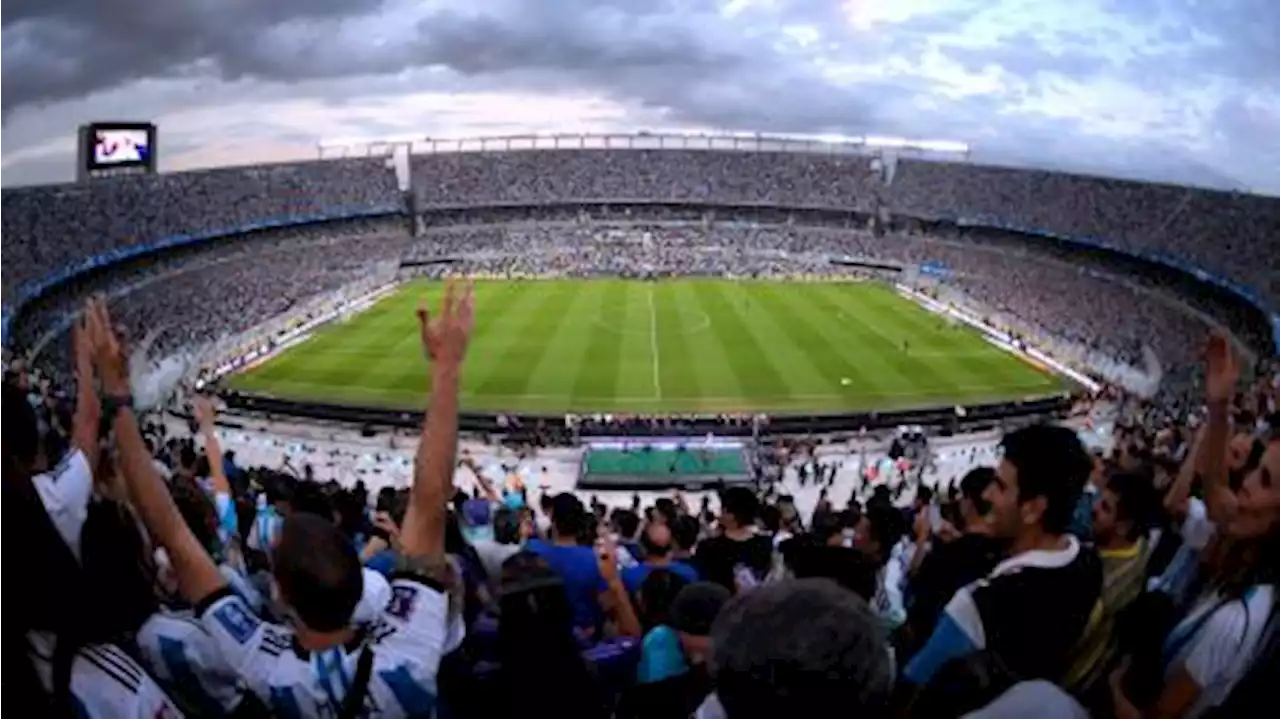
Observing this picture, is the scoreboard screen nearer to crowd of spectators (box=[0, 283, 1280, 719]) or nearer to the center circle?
the center circle

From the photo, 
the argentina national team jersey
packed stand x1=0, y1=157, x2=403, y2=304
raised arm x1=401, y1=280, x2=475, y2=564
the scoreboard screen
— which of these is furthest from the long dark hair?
the scoreboard screen

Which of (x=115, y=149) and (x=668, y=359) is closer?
(x=668, y=359)

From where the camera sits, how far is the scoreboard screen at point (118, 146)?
57562mm

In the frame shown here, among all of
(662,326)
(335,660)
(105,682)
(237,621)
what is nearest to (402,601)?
(335,660)

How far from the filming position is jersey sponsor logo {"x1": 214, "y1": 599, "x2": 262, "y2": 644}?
3.25 m

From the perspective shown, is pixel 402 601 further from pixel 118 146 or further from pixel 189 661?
pixel 118 146

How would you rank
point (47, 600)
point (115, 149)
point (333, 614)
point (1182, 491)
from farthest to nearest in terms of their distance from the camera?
1. point (115, 149)
2. point (1182, 491)
3. point (333, 614)
4. point (47, 600)

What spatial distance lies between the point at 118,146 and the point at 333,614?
2460 inches

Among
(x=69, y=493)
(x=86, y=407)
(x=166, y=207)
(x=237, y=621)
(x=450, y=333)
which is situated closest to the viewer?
(x=237, y=621)

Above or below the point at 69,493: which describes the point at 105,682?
below

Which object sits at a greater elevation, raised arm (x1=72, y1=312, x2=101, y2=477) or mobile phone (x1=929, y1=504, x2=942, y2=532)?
raised arm (x1=72, y1=312, x2=101, y2=477)

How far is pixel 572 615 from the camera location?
12.6ft

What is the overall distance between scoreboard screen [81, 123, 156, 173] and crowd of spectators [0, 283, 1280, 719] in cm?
5863

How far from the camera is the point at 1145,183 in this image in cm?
6469
